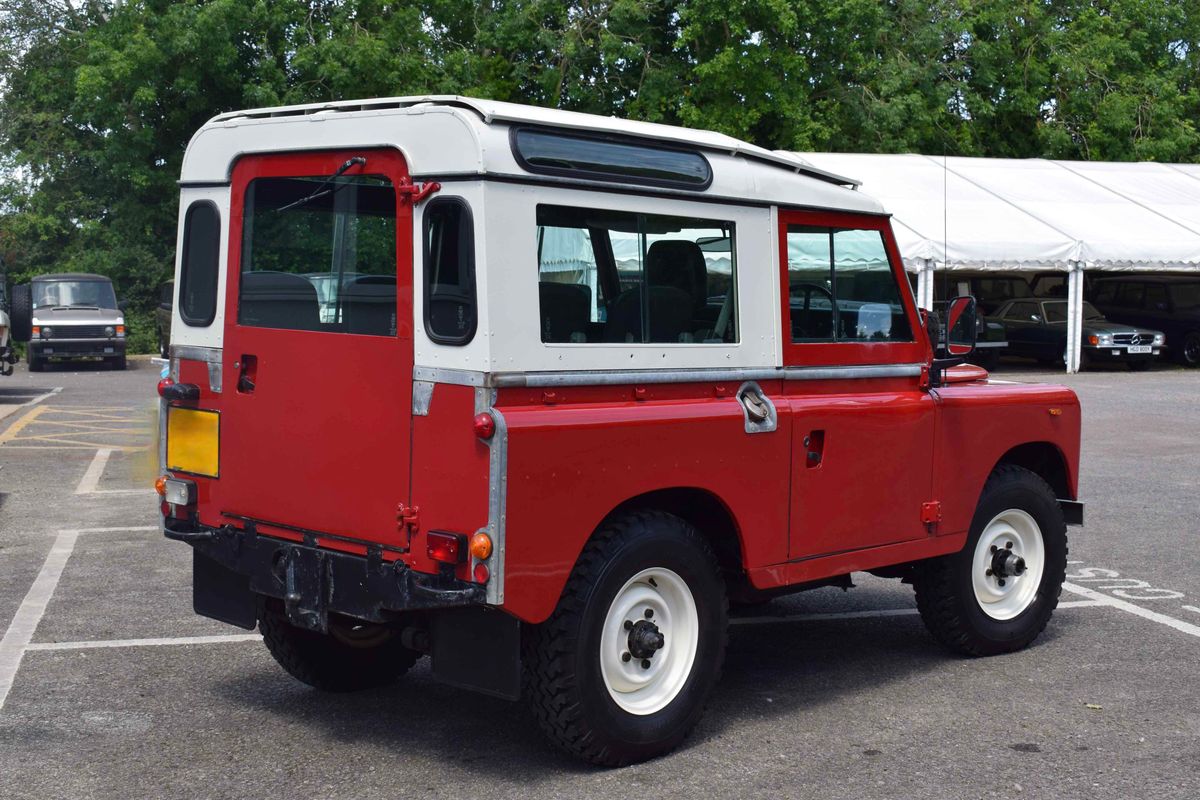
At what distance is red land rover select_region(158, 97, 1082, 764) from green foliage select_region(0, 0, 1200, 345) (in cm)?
2925

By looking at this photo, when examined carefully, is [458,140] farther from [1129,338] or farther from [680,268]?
[1129,338]

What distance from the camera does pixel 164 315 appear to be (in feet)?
77.4

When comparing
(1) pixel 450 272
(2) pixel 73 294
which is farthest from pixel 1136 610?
(2) pixel 73 294

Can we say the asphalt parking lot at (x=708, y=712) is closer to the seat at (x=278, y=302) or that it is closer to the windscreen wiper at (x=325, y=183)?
the seat at (x=278, y=302)

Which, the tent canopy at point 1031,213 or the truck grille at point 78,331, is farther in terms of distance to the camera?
the truck grille at point 78,331

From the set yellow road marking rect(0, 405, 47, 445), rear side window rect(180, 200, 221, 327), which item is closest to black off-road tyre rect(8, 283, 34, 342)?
yellow road marking rect(0, 405, 47, 445)

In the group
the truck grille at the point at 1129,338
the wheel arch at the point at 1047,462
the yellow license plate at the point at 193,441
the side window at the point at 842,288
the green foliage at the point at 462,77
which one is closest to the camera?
the yellow license plate at the point at 193,441

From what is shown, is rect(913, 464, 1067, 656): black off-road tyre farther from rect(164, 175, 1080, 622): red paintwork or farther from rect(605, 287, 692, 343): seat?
rect(605, 287, 692, 343): seat

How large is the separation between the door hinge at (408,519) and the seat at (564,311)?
0.72 meters

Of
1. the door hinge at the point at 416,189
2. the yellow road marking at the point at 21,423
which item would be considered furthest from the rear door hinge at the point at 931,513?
the yellow road marking at the point at 21,423

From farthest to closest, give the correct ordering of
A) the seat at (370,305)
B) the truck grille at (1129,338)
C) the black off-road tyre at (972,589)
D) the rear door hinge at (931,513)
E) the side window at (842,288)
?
1. the truck grille at (1129,338)
2. the black off-road tyre at (972,589)
3. the rear door hinge at (931,513)
4. the side window at (842,288)
5. the seat at (370,305)

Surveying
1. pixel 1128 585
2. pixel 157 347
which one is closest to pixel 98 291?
pixel 157 347

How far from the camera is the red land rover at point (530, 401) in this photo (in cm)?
469

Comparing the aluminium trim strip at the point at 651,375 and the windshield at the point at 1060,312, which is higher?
the windshield at the point at 1060,312
